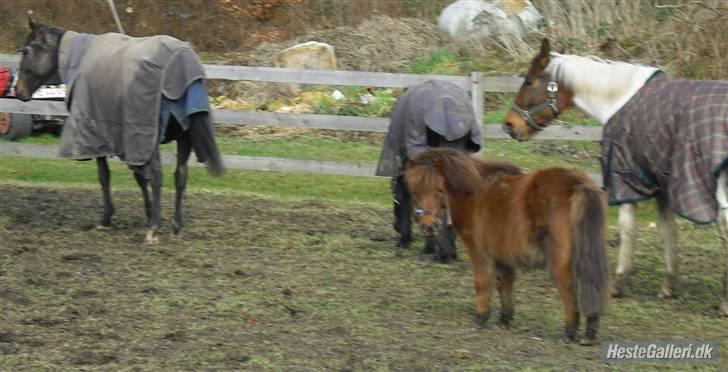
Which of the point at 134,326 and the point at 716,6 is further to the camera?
the point at 716,6

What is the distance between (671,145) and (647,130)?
215 mm

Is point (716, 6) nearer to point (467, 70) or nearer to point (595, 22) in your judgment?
point (595, 22)

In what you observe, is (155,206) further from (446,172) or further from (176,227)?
(446,172)

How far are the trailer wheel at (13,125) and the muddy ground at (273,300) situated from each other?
3.03 metres

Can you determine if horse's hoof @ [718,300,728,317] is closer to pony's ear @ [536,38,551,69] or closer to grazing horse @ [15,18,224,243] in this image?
pony's ear @ [536,38,551,69]

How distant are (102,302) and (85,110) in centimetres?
226

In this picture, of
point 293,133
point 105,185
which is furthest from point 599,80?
point 293,133

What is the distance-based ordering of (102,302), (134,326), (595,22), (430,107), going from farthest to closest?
(595,22), (430,107), (102,302), (134,326)

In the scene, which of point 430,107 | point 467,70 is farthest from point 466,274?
point 467,70

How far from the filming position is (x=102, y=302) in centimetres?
655

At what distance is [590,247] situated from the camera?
5406mm

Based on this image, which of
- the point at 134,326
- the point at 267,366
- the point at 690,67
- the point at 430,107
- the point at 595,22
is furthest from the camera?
the point at 595,22

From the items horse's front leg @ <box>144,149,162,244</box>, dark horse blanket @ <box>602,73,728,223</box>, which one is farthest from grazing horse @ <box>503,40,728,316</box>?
horse's front leg @ <box>144,149,162,244</box>

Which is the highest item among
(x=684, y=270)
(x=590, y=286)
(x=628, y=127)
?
(x=628, y=127)
